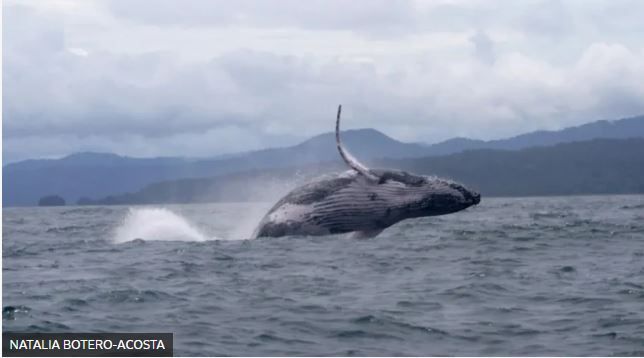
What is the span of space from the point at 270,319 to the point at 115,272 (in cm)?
528

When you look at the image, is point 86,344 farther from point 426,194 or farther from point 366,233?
point 366,233

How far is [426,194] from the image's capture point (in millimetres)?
18641

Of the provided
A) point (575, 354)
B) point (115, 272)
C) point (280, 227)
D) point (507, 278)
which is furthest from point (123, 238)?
point (575, 354)

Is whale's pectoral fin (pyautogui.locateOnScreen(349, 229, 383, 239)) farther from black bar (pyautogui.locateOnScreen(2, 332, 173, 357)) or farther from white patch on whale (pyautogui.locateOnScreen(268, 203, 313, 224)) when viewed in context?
black bar (pyautogui.locateOnScreen(2, 332, 173, 357))

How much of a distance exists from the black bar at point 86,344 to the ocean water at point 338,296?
28 centimetres

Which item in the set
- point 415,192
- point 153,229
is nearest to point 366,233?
point 415,192

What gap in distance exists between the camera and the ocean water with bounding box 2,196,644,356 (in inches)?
443

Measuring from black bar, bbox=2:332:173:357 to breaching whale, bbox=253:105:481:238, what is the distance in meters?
7.91

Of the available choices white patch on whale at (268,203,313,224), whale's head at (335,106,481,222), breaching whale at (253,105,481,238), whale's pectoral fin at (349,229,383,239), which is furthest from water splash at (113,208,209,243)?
whale's head at (335,106,481,222)

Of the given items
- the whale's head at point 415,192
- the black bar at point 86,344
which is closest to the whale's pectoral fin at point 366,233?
the whale's head at point 415,192

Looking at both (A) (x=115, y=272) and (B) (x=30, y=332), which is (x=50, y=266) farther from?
(B) (x=30, y=332)

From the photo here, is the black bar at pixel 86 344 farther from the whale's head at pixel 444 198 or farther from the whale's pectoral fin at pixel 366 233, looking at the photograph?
the whale's pectoral fin at pixel 366 233

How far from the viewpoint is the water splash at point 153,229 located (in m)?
24.5

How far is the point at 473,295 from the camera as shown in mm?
14211
